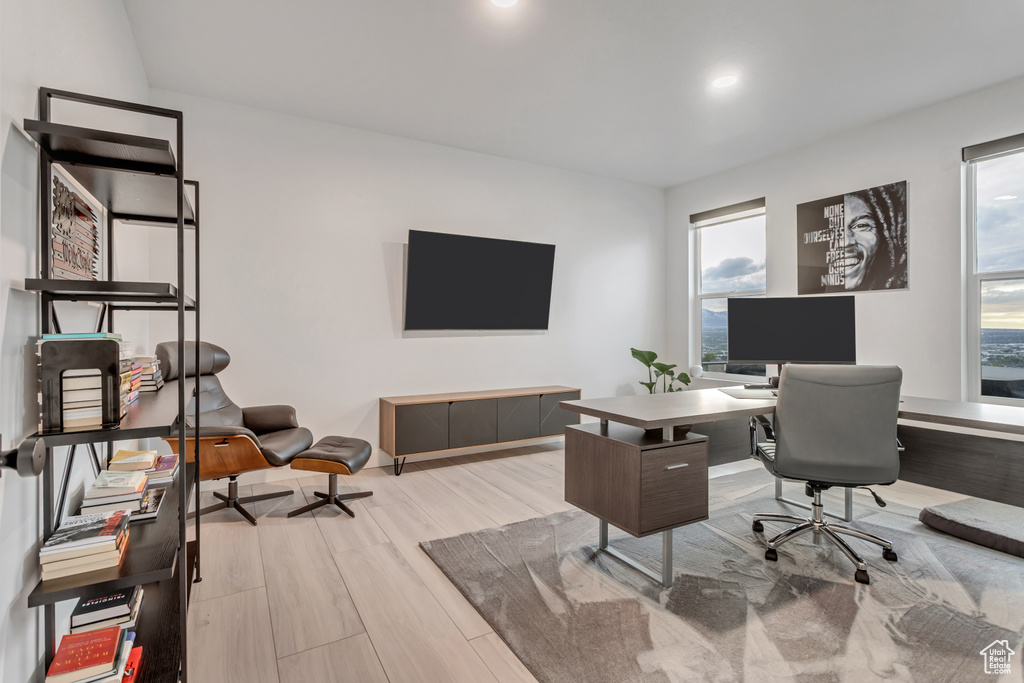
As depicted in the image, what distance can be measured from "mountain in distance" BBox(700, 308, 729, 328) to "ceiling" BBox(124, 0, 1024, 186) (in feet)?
6.15

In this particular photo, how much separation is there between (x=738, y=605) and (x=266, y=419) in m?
2.99

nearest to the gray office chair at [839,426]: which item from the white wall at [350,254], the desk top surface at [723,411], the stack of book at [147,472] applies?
the desk top surface at [723,411]

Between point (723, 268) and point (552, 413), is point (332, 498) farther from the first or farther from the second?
point (723, 268)

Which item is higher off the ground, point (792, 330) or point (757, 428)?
point (792, 330)

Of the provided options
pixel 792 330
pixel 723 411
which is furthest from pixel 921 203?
pixel 723 411

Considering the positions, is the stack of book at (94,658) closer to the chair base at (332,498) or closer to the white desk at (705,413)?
the chair base at (332,498)

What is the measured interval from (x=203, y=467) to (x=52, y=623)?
141 centimetres

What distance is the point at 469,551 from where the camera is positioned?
2.61 m

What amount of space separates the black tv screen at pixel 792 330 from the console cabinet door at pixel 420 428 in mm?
2275

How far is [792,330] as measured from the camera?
3.05 meters

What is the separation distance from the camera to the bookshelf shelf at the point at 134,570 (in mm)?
1191

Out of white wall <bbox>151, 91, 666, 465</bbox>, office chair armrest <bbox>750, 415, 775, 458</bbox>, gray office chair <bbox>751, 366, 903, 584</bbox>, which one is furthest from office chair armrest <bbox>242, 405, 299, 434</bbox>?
gray office chair <bbox>751, 366, 903, 584</bbox>

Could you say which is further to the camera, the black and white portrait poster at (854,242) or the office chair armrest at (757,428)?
the black and white portrait poster at (854,242)

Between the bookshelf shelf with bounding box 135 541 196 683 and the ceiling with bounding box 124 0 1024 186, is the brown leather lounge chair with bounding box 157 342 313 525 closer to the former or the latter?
the bookshelf shelf with bounding box 135 541 196 683
